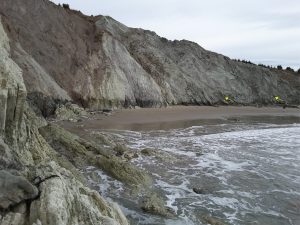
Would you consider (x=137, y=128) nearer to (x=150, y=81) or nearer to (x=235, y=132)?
(x=235, y=132)

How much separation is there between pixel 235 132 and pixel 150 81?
13291 mm

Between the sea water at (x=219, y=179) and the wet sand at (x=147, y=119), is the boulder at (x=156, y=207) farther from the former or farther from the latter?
the wet sand at (x=147, y=119)

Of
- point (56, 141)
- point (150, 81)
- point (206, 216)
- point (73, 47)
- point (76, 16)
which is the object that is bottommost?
point (206, 216)

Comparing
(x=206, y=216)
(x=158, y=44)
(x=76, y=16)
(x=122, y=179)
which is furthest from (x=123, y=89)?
(x=206, y=216)

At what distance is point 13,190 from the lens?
416cm

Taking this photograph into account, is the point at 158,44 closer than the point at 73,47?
No

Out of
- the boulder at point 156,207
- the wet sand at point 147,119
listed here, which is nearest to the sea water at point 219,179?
the boulder at point 156,207

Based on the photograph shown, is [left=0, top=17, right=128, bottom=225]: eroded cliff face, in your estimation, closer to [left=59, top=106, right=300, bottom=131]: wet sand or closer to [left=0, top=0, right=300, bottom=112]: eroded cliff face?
[left=59, top=106, right=300, bottom=131]: wet sand

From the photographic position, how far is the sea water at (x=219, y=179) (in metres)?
8.10

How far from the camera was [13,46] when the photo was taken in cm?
2227

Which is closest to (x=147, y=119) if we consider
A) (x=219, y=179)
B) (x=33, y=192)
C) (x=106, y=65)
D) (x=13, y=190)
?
(x=106, y=65)

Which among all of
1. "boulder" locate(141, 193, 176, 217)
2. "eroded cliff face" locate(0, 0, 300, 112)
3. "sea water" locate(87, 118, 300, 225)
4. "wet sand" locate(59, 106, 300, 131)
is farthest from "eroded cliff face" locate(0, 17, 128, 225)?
"eroded cliff face" locate(0, 0, 300, 112)

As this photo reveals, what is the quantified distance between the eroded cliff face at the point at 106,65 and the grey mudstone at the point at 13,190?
15036mm

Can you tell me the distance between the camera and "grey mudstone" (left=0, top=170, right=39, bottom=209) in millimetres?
4069
